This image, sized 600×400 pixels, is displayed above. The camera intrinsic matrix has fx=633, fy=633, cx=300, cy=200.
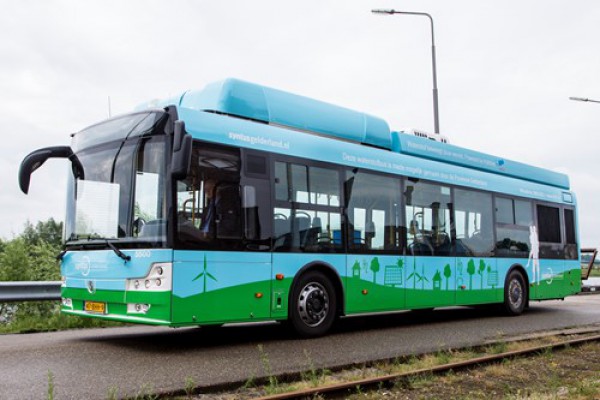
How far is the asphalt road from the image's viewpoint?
19.7 feet

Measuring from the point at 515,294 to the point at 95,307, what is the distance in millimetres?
9581

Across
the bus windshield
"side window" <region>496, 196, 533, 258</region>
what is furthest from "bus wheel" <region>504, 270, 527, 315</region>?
the bus windshield

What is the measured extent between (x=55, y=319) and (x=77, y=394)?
568cm

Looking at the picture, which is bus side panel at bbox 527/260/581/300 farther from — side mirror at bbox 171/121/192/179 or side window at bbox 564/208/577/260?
side mirror at bbox 171/121/192/179

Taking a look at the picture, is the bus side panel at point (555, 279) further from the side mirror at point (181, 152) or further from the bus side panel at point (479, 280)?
the side mirror at point (181, 152)

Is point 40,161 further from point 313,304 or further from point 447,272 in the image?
point 447,272

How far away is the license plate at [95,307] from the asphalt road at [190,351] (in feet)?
1.55

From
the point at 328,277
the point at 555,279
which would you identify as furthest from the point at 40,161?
the point at 555,279

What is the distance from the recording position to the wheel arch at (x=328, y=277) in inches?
353

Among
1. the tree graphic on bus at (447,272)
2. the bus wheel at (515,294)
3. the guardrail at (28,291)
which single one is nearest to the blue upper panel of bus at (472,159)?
Answer: the tree graphic on bus at (447,272)

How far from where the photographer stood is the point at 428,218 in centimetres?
1171

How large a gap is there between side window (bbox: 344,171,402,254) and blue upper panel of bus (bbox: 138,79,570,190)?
78cm

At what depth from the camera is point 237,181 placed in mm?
8422

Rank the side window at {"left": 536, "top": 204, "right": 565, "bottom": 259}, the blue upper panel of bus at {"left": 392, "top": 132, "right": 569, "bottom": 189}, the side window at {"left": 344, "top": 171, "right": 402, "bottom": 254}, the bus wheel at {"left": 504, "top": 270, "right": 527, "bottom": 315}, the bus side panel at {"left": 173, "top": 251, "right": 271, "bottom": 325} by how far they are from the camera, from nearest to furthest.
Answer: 1. the bus side panel at {"left": 173, "top": 251, "right": 271, "bottom": 325}
2. the side window at {"left": 344, "top": 171, "right": 402, "bottom": 254}
3. the blue upper panel of bus at {"left": 392, "top": 132, "right": 569, "bottom": 189}
4. the bus wheel at {"left": 504, "top": 270, "right": 527, "bottom": 315}
5. the side window at {"left": 536, "top": 204, "right": 565, "bottom": 259}
